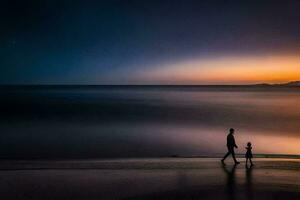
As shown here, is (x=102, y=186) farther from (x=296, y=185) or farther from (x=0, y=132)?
(x=0, y=132)

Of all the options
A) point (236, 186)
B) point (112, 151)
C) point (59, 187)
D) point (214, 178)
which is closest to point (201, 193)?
point (236, 186)

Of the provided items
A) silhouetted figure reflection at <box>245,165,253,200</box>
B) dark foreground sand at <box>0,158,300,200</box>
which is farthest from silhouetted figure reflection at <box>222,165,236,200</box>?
silhouetted figure reflection at <box>245,165,253,200</box>

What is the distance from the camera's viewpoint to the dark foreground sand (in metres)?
12.1

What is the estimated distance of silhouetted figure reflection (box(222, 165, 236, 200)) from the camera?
11.9m

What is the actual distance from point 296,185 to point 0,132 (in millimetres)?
36501

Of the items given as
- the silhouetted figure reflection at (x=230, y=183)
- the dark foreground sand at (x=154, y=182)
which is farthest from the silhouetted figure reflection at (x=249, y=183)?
the silhouetted figure reflection at (x=230, y=183)

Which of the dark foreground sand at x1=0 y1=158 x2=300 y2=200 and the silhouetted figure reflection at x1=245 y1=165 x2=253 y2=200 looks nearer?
the silhouetted figure reflection at x1=245 y1=165 x2=253 y2=200

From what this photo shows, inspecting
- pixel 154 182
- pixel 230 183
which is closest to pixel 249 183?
pixel 230 183

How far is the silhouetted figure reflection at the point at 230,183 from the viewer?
11875 millimetres

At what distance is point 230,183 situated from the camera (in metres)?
13.4

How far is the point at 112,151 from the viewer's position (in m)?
29.4

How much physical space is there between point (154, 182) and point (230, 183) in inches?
110

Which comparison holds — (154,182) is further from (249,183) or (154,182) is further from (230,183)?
(249,183)

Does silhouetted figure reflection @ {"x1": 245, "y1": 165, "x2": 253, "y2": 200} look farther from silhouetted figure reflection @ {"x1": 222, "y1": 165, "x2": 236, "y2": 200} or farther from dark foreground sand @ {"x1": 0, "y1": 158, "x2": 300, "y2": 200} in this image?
silhouetted figure reflection @ {"x1": 222, "y1": 165, "x2": 236, "y2": 200}
